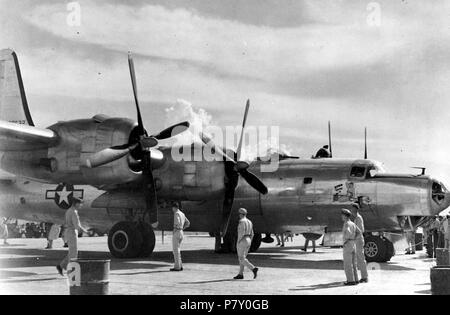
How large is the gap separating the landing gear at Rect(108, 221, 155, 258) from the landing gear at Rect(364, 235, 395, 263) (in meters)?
6.92

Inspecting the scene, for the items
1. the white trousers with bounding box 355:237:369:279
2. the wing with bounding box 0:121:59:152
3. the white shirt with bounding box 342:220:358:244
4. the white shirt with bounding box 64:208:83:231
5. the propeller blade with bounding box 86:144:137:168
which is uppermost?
the wing with bounding box 0:121:59:152

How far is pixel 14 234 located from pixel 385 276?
37.3 m

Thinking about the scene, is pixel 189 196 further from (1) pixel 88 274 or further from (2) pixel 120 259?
(1) pixel 88 274

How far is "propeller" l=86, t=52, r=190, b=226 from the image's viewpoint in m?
14.5

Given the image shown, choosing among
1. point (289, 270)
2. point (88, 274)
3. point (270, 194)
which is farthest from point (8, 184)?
point (88, 274)

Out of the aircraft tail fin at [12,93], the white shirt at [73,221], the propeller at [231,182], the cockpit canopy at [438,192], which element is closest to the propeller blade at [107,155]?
the white shirt at [73,221]

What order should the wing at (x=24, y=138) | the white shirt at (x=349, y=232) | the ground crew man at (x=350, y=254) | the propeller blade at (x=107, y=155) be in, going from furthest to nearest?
the propeller blade at (x=107, y=155)
the wing at (x=24, y=138)
the white shirt at (x=349, y=232)
the ground crew man at (x=350, y=254)

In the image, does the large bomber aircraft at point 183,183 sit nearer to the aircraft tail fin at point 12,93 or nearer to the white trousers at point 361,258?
the aircraft tail fin at point 12,93

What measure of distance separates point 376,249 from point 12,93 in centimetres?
1403

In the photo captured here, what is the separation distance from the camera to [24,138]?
14828 millimetres

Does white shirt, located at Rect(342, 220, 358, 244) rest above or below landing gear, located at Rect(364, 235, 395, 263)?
above

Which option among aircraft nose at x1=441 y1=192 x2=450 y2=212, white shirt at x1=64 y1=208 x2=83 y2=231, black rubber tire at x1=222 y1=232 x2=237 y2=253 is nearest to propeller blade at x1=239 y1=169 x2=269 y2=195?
black rubber tire at x1=222 y1=232 x2=237 y2=253

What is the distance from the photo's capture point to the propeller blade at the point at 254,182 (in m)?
16.8

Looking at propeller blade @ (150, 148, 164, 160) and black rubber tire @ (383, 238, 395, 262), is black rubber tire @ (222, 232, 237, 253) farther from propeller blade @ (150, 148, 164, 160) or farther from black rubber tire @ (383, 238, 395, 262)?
black rubber tire @ (383, 238, 395, 262)
